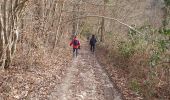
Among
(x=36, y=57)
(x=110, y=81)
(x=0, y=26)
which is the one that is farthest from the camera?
(x=36, y=57)

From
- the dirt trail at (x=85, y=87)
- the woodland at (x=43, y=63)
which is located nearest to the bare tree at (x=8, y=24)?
the woodland at (x=43, y=63)

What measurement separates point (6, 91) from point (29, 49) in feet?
14.3

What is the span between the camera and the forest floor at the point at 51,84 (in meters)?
9.34

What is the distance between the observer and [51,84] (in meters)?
11.0

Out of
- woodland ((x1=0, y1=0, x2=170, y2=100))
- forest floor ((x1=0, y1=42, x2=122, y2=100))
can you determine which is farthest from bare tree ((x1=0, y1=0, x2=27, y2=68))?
forest floor ((x1=0, y1=42, x2=122, y2=100))

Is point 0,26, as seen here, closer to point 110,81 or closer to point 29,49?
point 29,49

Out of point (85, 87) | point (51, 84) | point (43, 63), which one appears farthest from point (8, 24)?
point (85, 87)

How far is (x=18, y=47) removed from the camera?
47.1 feet

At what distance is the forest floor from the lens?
30.6ft

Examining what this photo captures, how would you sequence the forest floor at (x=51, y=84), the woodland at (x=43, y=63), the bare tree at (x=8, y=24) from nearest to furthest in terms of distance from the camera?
the forest floor at (x=51, y=84)
the woodland at (x=43, y=63)
the bare tree at (x=8, y=24)

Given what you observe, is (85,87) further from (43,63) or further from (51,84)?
(43,63)

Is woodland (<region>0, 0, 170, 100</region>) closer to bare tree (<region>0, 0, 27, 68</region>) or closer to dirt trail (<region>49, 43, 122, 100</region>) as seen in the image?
bare tree (<region>0, 0, 27, 68</region>)

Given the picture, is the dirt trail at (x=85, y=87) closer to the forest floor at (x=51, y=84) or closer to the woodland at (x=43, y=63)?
the forest floor at (x=51, y=84)

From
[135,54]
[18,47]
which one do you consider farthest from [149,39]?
[18,47]
